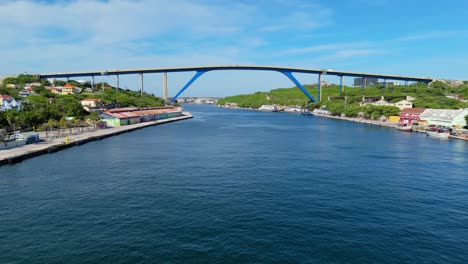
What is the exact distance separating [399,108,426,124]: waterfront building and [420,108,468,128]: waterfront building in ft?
5.50

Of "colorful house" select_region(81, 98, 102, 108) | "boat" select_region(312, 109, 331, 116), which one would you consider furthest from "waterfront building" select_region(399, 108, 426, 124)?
"colorful house" select_region(81, 98, 102, 108)

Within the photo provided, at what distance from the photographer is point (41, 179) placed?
22219 mm

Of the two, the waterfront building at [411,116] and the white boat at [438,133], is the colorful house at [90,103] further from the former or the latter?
the waterfront building at [411,116]

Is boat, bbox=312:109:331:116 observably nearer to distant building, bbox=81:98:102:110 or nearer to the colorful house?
the colorful house

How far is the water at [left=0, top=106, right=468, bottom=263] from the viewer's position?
40.5ft

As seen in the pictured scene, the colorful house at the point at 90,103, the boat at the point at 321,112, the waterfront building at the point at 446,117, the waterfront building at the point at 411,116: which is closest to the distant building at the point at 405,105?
the waterfront building at the point at 411,116

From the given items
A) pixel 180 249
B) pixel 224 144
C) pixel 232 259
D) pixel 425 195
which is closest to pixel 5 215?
pixel 180 249

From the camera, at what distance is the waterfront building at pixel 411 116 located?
220 feet

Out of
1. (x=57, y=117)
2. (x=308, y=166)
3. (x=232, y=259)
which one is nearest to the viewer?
(x=232, y=259)

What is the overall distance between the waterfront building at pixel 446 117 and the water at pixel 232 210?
103 feet

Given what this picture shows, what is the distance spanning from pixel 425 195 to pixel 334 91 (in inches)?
6986

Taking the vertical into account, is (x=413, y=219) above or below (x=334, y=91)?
below

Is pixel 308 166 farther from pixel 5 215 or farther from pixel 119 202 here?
pixel 5 215

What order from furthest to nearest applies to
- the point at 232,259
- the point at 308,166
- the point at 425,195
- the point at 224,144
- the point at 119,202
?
the point at 224,144 < the point at 308,166 < the point at 425,195 < the point at 119,202 < the point at 232,259
